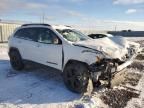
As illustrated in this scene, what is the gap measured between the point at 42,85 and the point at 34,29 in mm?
2128

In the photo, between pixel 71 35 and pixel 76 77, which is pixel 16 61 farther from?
pixel 76 77

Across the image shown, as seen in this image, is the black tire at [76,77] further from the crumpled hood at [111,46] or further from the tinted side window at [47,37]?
the tinted side window at [47,37]

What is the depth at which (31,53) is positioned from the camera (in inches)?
344

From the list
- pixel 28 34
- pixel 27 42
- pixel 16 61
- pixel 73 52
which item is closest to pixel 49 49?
pixel 73 52

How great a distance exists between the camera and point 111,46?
6984 millimetres

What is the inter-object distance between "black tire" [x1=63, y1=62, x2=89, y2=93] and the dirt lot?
0.19m

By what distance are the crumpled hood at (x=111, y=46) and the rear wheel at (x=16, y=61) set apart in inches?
119

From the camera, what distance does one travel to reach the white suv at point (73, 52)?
263 inches

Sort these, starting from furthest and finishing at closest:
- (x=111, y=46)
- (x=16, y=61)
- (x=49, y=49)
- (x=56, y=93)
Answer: (x=16, y=61), (x=49, y=49), (x=56, y=93), (x=111, y=46)

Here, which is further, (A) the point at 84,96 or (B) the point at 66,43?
(B) the point at 66,43

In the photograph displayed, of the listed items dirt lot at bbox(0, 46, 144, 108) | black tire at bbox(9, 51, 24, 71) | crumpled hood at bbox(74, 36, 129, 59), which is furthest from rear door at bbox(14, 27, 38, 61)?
crumpled hood at bbox(74, 36, 129, 59)

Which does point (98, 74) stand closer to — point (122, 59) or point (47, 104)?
point (122, 59)

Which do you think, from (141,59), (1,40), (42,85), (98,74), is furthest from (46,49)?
(1,40)

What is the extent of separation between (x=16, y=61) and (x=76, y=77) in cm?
337
